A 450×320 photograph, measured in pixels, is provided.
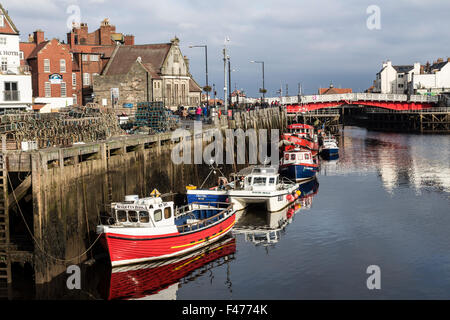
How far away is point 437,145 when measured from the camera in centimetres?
7700

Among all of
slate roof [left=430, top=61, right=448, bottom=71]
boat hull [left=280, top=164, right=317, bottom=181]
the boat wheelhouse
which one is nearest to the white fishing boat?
boat hull [left=280, top=164, right=317, bottom=181]

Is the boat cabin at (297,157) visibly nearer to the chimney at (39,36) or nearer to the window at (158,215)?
the window at (158,215)

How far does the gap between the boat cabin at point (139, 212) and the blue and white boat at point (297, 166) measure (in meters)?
24.3

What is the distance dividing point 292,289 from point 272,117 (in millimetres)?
58350

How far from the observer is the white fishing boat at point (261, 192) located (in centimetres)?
3544

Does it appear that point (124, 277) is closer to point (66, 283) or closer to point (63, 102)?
point (66, 283)

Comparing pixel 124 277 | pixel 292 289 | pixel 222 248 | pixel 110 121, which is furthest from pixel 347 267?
pixel 110 121

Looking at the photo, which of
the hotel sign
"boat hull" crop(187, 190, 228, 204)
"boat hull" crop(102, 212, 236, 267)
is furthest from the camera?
the hotel sign

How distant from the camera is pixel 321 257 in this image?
2708cm

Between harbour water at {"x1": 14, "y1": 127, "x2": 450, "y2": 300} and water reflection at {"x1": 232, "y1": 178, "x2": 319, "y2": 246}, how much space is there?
0.20 ft

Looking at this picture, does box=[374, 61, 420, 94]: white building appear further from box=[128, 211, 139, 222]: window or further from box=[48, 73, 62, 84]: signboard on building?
box=[128, 211, 139, 222]: window

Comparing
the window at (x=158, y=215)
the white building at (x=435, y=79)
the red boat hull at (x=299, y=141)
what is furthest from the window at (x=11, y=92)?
the white building at (x=435, y=79)

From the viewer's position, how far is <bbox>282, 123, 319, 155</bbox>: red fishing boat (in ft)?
206

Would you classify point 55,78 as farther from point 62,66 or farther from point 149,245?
point 149,245
